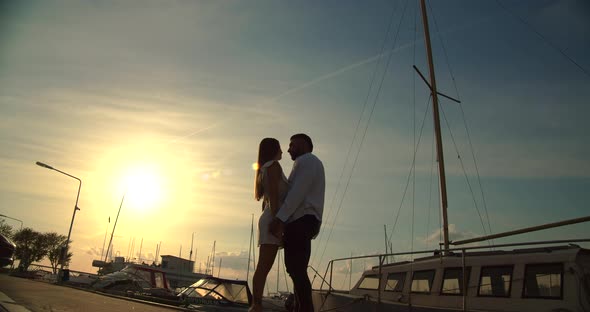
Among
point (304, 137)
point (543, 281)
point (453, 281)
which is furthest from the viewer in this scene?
point (453, 281)

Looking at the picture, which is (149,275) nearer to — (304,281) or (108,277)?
(108,277)

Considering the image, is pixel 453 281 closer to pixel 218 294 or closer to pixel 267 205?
pixel 267 205

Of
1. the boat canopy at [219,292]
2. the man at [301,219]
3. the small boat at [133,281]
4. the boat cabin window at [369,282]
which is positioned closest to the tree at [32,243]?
the small boat at [133,281]

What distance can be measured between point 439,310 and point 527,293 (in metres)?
1.79

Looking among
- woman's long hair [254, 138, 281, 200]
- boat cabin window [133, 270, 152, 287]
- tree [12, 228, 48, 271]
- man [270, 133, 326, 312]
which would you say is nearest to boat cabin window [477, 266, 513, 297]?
man [270, 133, 326, 312]

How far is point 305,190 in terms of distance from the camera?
4.08m

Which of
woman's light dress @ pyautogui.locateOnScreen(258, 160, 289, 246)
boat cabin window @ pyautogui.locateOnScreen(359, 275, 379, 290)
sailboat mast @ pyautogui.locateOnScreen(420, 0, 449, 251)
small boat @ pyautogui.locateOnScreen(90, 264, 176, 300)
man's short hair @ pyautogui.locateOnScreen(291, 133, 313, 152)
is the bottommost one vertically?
small boat @ pyautogui.locateOnScreen(90, 264, 176, 300)

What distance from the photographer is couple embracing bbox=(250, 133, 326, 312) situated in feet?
12.8

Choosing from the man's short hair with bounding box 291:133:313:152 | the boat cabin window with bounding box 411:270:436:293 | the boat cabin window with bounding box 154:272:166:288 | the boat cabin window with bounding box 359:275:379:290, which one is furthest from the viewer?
the boat cabin window with bounding box 154:272:166:288

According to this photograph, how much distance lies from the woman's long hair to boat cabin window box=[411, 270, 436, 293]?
22.1ft

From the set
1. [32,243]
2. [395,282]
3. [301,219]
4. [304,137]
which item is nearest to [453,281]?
[395,282]

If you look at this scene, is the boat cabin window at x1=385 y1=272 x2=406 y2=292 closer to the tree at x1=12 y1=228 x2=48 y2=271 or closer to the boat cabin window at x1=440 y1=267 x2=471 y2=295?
the boat cabin window at x1=440 y1=267 x2=471 y2=295

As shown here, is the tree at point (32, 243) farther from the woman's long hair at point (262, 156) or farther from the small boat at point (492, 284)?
the woman's long hair at point (262, 156)

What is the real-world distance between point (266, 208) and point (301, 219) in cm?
45
